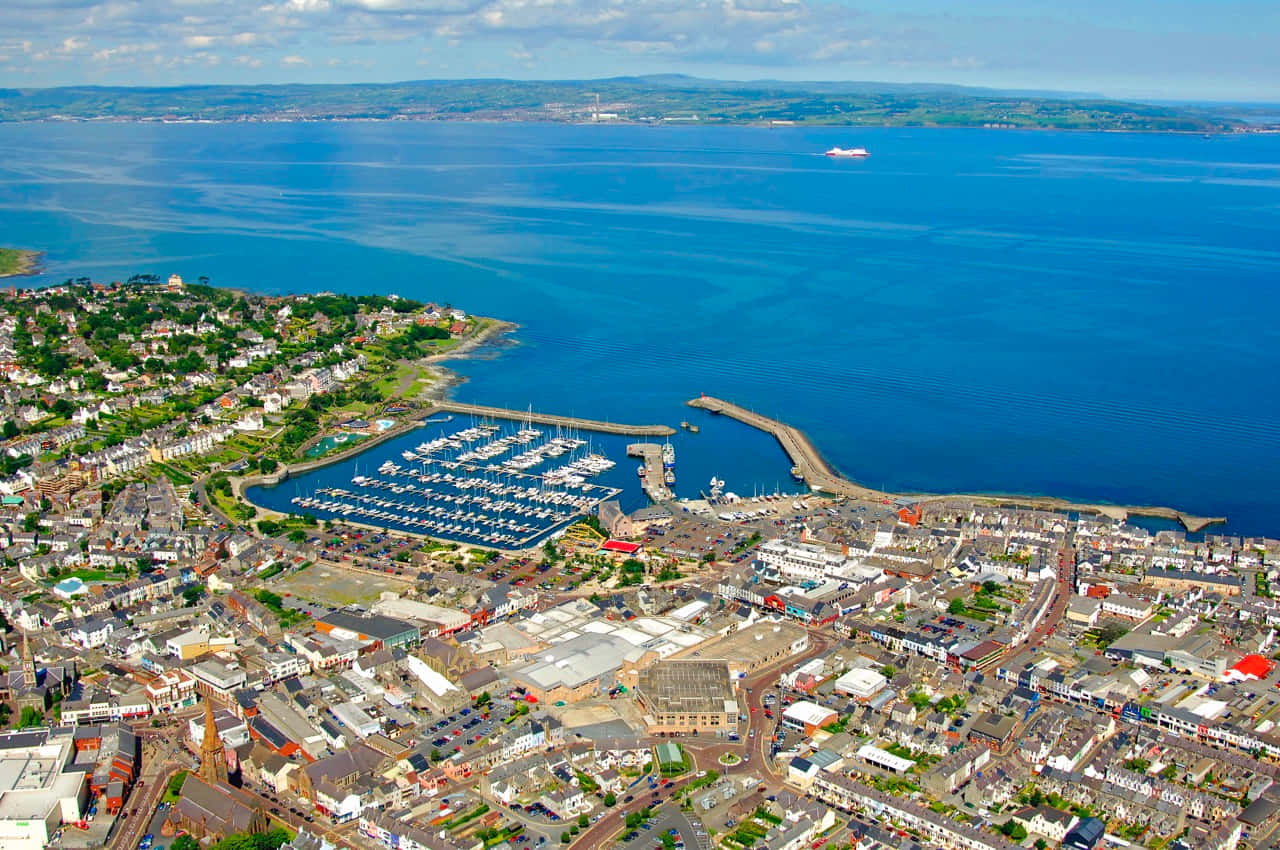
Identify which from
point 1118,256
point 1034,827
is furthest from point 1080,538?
point 1118,256

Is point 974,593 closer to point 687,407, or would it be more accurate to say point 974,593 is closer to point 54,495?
point 687,407

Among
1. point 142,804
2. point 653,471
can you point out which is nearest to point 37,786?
point 142,804

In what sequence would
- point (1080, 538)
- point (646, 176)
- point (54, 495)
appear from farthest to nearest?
point (646, 176)
point (54, 495)
point (1080, 538)

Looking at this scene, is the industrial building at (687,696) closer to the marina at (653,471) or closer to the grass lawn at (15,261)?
the marina at (653,471)

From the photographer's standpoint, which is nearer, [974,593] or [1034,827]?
[1034,827]

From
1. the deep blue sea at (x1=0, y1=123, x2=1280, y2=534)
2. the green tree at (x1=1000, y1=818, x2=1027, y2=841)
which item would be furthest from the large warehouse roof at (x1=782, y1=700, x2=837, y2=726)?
the deep blue sea at (x1=0, y1=123, x2=1280, y2=534)

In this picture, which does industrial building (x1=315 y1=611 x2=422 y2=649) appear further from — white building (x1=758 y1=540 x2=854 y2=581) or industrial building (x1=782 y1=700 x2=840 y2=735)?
white building (x1=758 y1=540 x2=854 y2=581)

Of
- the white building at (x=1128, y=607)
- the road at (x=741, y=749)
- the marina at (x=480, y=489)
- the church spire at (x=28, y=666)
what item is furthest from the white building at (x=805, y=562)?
the church spire at (x=28, y=666)
